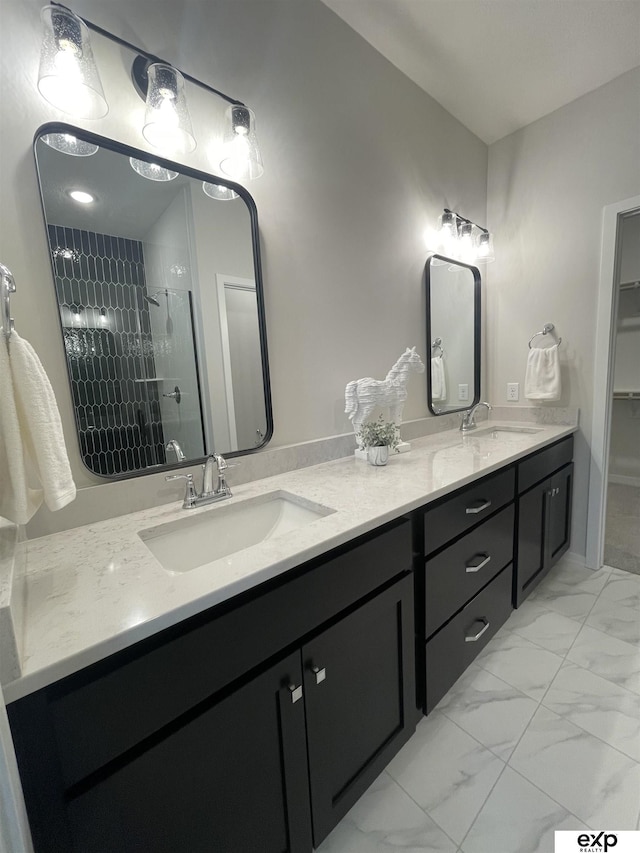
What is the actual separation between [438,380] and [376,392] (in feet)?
2.36

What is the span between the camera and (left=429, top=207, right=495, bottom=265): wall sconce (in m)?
1.99

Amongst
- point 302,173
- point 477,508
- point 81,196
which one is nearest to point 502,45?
point 302,173

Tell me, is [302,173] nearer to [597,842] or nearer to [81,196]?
[81,196]

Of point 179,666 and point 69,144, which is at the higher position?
point 69,144

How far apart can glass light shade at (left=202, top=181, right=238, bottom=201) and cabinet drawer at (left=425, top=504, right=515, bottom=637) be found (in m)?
1.33

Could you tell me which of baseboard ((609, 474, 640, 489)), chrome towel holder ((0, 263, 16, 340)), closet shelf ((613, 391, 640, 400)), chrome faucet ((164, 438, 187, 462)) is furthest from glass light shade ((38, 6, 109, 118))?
baseboard ((609, 474, 640, 489))

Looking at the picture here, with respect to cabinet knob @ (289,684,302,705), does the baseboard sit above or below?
below

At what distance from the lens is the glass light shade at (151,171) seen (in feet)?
3.39

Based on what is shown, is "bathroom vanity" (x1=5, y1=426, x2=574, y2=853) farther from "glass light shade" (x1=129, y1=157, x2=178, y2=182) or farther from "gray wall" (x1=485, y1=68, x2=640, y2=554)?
"gray wall" (x1=485, y1=68, x2=640, y2=554)

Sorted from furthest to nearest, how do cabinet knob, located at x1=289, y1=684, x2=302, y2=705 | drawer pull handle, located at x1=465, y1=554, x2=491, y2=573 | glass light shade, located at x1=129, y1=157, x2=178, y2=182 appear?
drawer pull handle, located at x1=465, y1=554, x2=491, y2=573 < glass light shade, located at x1=129, y1=157, x2=178, y2=182 < cabinet knob, located at x1=289, y1=684, x2=302, y2=705

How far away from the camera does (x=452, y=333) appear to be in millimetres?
2158

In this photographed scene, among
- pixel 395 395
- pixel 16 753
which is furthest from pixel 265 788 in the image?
pixel 395 395

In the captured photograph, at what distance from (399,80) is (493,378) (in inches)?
66.1

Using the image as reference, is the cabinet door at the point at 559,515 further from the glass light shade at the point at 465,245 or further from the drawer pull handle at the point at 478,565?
the glass light shade at the point at 465,245
